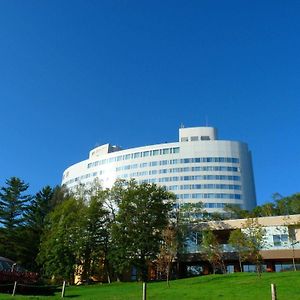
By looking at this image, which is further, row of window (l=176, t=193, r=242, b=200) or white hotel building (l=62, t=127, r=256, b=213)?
white hotel building (l=62, t=127, r=256, b=213)

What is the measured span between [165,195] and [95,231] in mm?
10806

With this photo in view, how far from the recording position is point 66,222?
182 ft

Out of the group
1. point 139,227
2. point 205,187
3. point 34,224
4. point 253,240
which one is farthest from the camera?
point 205,187

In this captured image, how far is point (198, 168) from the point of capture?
398 ft

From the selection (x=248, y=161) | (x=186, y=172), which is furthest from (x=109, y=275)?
(x=248, y=161)

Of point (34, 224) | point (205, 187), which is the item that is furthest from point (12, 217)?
point (205, 187)

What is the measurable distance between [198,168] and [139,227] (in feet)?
230

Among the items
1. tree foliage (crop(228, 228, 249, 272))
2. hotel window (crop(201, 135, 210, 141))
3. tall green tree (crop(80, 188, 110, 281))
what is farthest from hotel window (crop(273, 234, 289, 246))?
hotel window (crop(201, 135, 210, 141))

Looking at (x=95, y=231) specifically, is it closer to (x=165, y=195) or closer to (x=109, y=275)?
(x=109, y=275)

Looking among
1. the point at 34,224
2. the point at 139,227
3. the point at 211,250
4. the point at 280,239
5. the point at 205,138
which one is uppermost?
the point at 205,138

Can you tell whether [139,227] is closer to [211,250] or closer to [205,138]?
[211,250]

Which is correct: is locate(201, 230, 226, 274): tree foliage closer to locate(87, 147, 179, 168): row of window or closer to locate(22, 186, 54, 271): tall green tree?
locate(22, 186, 54, 271): tall green tree

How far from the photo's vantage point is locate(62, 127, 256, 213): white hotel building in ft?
390

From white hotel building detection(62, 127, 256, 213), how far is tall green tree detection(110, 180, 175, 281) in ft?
203
